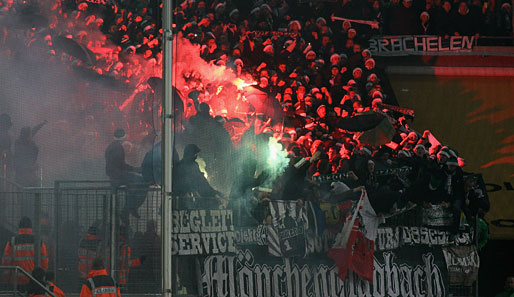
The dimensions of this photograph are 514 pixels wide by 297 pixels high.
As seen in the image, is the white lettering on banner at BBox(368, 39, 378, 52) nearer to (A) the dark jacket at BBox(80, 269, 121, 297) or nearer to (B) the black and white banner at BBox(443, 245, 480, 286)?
(B) the black and white banner at BBox(443, 245, 480, 286)

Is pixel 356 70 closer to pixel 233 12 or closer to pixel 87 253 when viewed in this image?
pixel 233 12

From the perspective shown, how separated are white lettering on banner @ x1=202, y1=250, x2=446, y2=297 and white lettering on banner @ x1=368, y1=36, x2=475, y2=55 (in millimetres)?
4930

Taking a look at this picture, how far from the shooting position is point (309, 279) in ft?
25.8

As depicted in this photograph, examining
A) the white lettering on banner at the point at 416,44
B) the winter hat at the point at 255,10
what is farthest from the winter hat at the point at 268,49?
the white lettering on banner at the point at 416,44

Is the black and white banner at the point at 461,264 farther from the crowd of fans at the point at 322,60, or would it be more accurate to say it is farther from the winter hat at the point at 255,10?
the winter hat at the point at 255,10

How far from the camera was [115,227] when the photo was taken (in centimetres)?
690

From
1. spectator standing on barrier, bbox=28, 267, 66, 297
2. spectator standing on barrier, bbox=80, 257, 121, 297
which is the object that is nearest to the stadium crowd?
spectator standing on barrier, bbox=80, 257, 121, 297

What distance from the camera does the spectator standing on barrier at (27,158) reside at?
671 cm

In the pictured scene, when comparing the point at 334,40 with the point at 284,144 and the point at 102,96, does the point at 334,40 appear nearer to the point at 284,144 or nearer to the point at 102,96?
the point at 284,144

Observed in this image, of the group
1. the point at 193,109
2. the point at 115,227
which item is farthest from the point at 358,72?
the point at 115,227

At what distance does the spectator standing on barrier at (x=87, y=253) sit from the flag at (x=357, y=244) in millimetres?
2758

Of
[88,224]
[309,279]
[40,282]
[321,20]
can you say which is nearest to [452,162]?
[309,279]

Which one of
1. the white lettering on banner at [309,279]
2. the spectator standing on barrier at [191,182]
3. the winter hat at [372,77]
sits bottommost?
the white lettering on banner at [309,279]

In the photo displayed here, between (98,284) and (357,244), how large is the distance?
322 centimetres
